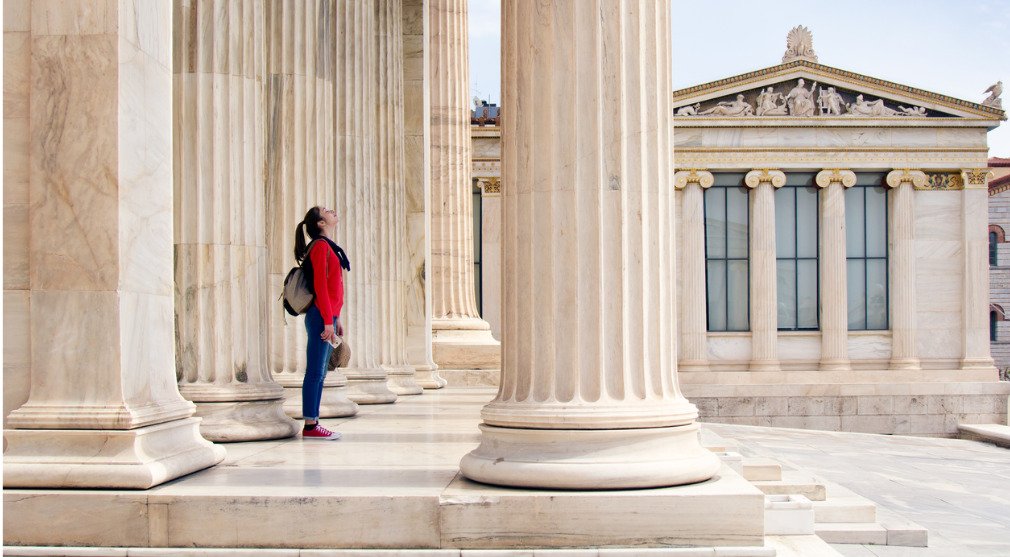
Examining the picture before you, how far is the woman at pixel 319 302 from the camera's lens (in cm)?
1588

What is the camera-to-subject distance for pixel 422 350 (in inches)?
1296

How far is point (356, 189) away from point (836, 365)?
51.7 metres

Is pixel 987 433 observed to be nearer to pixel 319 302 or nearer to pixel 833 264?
pixel 833 264

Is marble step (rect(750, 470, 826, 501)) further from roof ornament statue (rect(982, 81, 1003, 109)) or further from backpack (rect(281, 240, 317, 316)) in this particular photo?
roof ornament statue (rect(982, 81, 1003, 109))

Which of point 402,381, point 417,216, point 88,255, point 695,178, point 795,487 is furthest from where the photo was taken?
point 695,178

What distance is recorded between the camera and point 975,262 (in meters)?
70.8

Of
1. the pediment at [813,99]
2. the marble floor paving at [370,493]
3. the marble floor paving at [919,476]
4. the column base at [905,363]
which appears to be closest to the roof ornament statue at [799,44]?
the pediment at [813,99]

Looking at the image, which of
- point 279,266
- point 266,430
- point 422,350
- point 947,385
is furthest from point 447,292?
point 947,385

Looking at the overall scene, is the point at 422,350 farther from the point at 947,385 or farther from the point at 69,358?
the point at 947,385

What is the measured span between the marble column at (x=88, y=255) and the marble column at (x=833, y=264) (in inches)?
2477

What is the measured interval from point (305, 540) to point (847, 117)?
216 ft

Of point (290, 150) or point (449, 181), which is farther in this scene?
point (449, 181)

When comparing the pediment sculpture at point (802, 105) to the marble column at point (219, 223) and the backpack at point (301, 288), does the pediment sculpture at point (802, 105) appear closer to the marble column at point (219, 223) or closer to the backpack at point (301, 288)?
the backpack at point (301, 288)

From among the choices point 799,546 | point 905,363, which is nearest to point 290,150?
point 799,546
